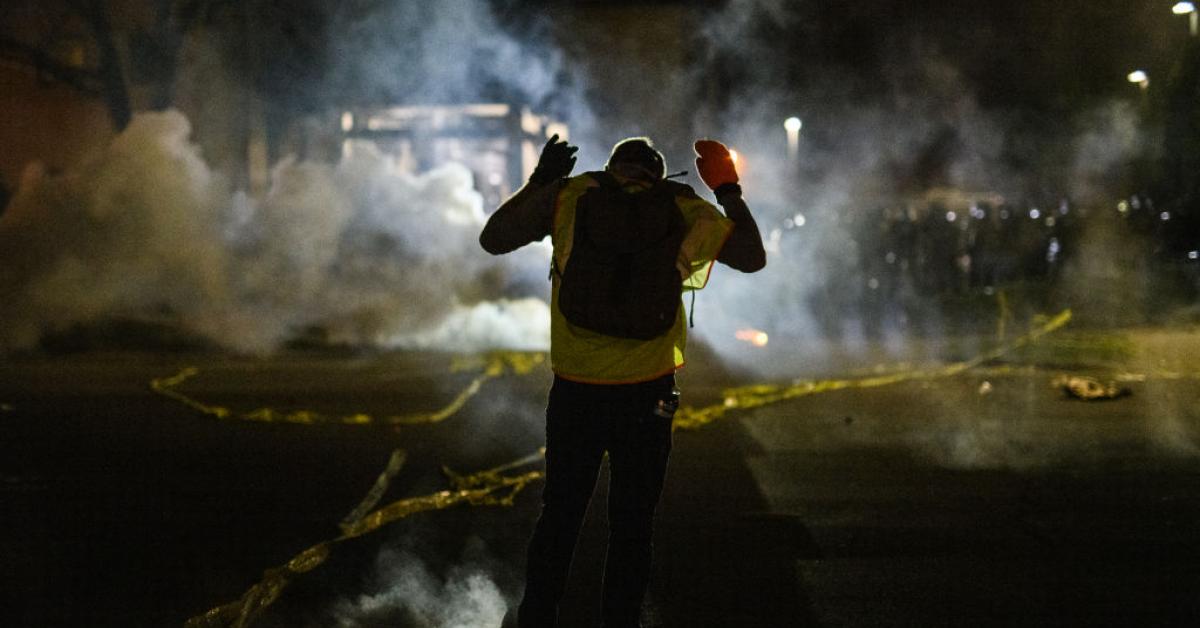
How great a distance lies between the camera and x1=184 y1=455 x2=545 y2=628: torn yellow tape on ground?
3900 millimetres

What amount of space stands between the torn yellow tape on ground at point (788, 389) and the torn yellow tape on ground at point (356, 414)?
1886mm

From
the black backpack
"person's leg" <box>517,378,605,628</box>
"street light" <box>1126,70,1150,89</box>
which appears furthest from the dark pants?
"street light" <box>1126,70,1150,89</box>

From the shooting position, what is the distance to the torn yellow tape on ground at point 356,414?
771 cm

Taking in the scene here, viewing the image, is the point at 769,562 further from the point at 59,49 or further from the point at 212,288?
the point at 59,49

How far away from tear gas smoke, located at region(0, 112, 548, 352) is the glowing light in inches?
97.1

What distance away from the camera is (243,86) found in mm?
21031

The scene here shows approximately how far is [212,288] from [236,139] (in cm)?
954

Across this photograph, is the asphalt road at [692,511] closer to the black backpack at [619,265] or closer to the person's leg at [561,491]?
the person's leg at [561,491]

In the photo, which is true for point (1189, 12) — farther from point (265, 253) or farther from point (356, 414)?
point (356, 414)

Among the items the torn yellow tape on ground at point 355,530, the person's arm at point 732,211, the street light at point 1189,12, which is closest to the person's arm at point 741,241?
the person's arm at point 732,211

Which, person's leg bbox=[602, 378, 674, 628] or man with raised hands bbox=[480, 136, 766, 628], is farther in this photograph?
person's leg bbox=[602, 378, 674, 628]

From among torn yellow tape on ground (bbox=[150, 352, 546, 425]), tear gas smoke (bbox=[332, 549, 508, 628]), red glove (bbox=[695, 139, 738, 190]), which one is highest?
red glove (bbox=[695, 139, 738, 190])

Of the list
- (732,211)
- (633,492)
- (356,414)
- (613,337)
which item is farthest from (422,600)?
(356,414)

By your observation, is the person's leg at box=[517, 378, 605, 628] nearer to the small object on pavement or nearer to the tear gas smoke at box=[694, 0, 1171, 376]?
the small object on pavement
